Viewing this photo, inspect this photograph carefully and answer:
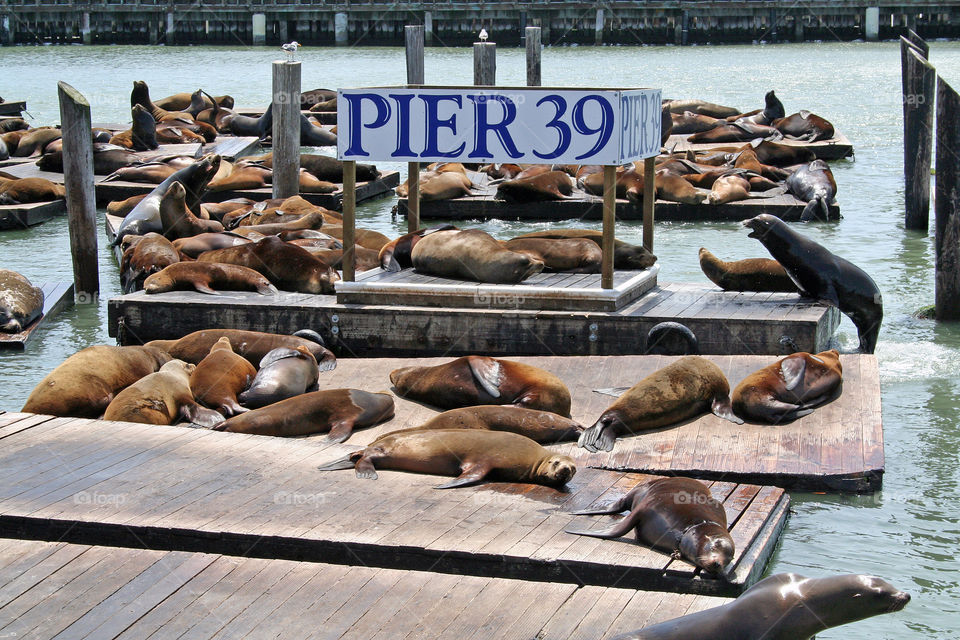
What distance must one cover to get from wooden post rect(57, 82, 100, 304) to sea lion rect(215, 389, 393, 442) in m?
4.52

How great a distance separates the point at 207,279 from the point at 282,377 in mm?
2230

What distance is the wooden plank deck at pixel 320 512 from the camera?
13.5ft

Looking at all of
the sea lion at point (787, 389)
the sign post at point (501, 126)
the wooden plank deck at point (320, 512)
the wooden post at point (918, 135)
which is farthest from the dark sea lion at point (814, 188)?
the wooden plank deck at point (320, 512)

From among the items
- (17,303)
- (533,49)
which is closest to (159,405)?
(17,303)

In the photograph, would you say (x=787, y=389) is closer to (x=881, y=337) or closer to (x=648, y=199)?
(x=648, y=199)

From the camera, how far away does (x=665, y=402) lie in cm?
581

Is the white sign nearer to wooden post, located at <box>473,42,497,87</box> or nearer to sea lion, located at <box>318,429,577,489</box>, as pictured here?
sea lion, located at <box>318,429,577,489</box>

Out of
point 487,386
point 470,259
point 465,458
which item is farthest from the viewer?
point 470,259

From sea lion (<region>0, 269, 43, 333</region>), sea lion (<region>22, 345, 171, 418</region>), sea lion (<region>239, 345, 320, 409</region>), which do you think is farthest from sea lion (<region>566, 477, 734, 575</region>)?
sea lion (<region>0, 269, 43, 333</region>)

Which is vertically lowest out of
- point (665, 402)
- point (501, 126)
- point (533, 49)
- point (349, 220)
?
point (665, 402)

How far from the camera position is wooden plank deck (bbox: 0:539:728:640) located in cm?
353

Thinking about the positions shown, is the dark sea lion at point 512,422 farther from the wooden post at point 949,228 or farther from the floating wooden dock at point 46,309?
the wooden post at point 949,228

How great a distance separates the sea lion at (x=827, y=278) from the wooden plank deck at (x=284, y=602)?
425 centimetres

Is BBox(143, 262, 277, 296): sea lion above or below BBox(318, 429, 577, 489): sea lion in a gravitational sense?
above
